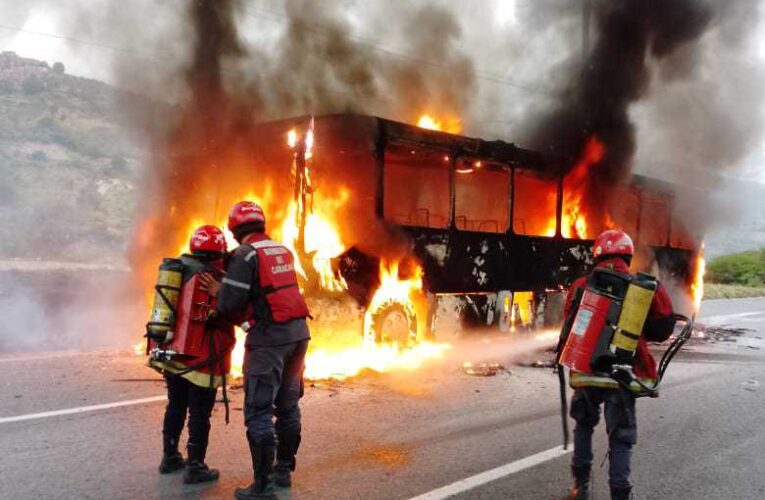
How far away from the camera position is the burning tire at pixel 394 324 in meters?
7.83

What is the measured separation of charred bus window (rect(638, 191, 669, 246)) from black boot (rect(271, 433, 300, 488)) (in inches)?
418

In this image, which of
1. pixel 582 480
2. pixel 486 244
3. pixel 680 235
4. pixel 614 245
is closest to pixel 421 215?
pixel 486 244

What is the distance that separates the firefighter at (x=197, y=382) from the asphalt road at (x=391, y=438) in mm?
130

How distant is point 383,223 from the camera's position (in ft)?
26.0

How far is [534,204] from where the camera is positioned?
10898 millimetres

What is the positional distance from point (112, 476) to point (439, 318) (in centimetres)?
515

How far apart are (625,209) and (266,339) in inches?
408

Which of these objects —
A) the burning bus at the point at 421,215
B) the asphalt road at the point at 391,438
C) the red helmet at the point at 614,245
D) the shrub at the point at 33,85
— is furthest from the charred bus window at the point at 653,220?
the shrub at the point at 33,85

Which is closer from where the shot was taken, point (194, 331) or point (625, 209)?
point (194, 331)

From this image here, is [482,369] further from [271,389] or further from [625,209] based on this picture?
[625,209]

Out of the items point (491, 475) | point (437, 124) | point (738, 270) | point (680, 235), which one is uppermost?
point (437, 124)

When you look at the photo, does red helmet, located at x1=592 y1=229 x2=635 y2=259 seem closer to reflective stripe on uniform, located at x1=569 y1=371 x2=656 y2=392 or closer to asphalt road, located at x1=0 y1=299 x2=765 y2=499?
reflective stripe on uniform, located at x1=569 y1=371 x2=656 y2=392

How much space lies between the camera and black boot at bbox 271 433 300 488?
402 centimetres

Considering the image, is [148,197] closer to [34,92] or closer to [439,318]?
[439,318]
